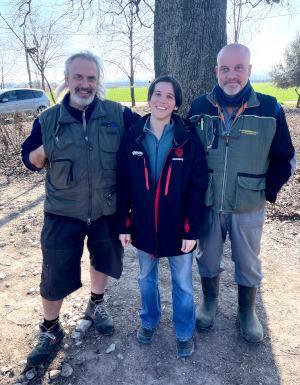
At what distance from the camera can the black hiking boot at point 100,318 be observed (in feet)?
9.84

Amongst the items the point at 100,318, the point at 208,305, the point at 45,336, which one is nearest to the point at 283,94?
the point at 208,305

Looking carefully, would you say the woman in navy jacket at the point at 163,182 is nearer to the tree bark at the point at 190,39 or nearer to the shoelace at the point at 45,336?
the shoelace at the point at 45,336

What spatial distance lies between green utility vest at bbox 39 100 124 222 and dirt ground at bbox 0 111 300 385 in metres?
1.11

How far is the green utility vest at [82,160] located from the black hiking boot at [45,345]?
974 millimetres

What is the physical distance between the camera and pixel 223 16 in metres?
4.08

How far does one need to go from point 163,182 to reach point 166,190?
0.06 metres

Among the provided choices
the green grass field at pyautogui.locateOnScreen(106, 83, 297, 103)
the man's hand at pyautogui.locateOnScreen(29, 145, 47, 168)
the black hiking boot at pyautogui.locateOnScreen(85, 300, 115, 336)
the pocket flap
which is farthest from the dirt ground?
the green grass field at pyautogui.locateOnScreen(106, 83, 297, 103)

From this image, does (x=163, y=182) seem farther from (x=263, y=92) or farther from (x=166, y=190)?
(x=263, y=92)

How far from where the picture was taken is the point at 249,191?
2.60m

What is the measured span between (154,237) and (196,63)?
8.04ft

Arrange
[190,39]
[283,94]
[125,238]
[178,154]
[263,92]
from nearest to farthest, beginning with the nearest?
1. [178,154]
2. [125,238]
3. [190,39]
4. [283,94]
5. [263,92]

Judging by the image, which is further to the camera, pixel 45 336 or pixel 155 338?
pixel 155 338

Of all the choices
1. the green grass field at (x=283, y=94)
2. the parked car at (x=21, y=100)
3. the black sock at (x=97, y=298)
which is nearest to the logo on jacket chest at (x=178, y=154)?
the black sock at (x=97, y=298)

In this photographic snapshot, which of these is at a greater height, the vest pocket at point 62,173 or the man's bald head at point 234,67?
the man's bald head at point 234,67
